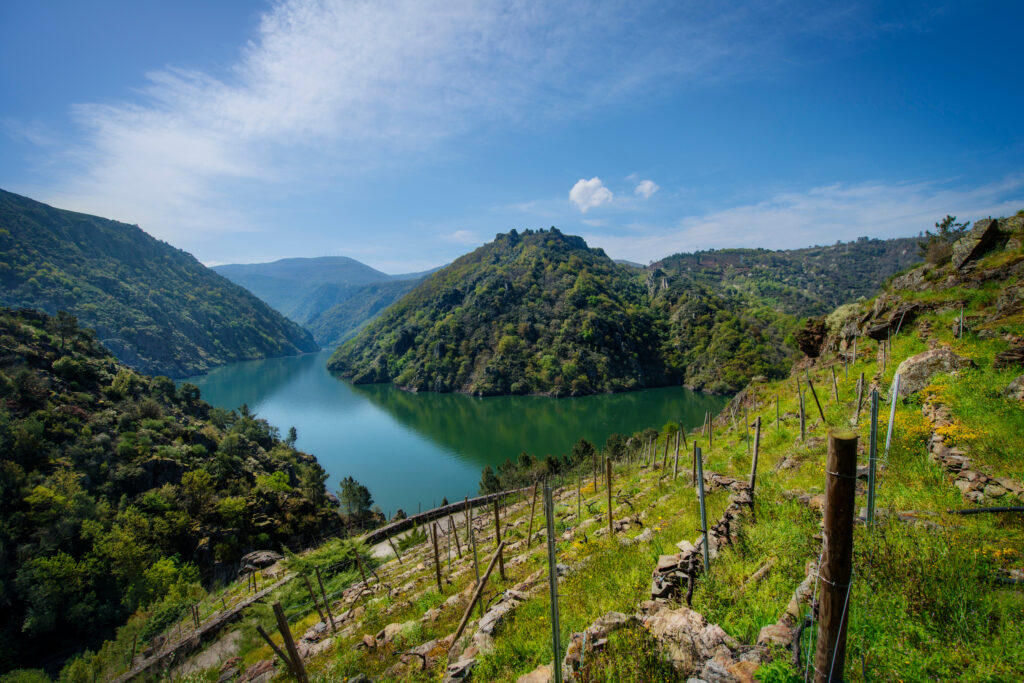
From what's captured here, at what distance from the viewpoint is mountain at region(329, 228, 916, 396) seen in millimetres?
102688

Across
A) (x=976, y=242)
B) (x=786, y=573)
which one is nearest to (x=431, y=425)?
(x=976, y=242)

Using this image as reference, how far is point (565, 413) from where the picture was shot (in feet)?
272

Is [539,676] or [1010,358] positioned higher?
[1010,358]

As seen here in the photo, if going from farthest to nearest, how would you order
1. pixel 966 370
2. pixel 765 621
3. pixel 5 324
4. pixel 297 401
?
pixel 297 401 < pixel 5 324 < pixel 966 370 < pixel 765 621

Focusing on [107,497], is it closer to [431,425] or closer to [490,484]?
[490,484]

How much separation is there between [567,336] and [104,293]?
18350 centimetres

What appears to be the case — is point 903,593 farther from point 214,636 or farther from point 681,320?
point 681,320

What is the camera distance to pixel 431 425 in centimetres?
8050

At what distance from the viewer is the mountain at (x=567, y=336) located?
103m

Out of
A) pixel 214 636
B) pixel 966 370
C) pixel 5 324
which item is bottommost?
pixel 214 636

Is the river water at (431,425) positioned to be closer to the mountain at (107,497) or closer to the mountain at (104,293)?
the mountain at (107,497)

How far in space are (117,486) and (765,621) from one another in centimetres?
5000

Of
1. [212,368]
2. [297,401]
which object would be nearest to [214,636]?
[297,401]

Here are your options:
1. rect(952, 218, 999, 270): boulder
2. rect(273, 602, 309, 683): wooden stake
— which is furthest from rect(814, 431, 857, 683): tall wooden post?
rect(952, 218, 999, 270): boulder
